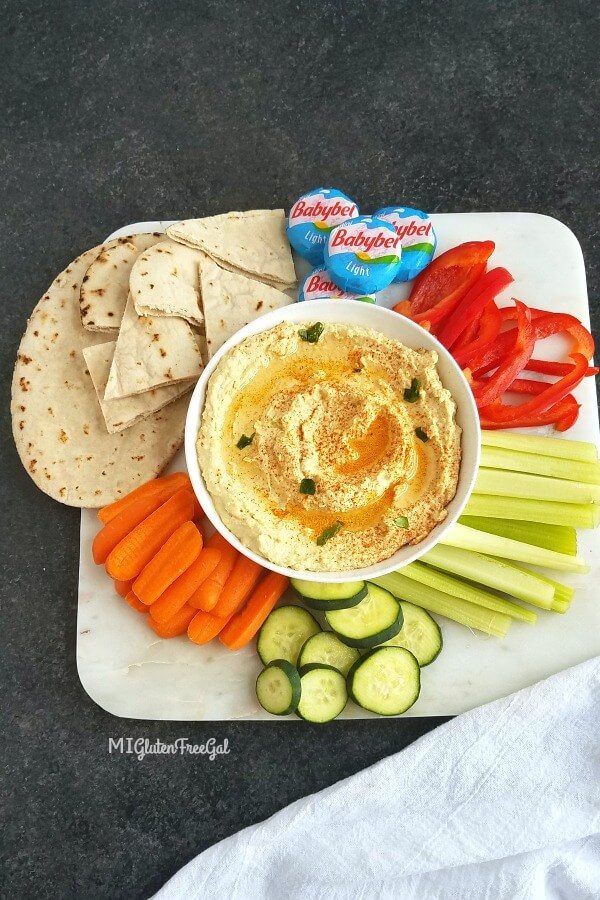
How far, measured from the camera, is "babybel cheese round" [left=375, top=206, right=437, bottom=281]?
3.68 m

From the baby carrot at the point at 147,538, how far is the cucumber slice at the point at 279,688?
684 mm

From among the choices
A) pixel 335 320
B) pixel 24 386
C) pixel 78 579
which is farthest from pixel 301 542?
pixel 24 386

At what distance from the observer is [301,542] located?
3.26 meters

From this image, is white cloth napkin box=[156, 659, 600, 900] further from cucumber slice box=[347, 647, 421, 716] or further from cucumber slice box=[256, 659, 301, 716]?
cucumber slice box=[256, 659, 301, 716]

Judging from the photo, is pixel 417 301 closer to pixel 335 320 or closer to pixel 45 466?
pixel 335 320

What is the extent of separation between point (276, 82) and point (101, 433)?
197 cm

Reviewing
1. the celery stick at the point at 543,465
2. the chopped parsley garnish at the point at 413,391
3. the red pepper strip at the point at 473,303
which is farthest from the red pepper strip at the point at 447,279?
the celery stick at the point at 543,465

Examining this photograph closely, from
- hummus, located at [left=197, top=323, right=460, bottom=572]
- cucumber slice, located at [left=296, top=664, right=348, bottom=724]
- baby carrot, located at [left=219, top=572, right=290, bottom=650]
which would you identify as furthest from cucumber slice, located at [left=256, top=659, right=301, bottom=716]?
hummus, located at [left=197, top=323, right=460, bottom=572]

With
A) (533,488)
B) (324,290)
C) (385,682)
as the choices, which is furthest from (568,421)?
(385,682)

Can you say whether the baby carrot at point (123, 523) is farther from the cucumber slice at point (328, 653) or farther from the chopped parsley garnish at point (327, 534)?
the cucumber slice at point (328, 653)

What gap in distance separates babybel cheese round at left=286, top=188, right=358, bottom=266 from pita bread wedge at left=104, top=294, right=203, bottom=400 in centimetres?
66

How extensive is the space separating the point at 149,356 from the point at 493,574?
1.70 meters

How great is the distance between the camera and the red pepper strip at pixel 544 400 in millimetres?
3604

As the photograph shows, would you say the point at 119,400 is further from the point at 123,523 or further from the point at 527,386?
the point at 527,386
